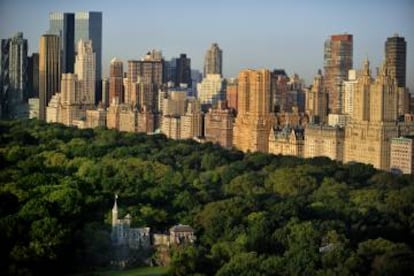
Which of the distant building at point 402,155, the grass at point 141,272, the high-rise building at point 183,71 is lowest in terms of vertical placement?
the grass at point 141,272

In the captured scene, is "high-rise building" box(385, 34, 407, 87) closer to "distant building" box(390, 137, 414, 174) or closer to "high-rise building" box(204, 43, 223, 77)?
"distant building" box(390, 137, 414, 174)

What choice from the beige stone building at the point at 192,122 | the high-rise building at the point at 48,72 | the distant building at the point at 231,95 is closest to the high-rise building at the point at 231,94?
the distant building at the point at 231,95

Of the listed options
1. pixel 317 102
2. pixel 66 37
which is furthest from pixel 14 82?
pixel 317 102

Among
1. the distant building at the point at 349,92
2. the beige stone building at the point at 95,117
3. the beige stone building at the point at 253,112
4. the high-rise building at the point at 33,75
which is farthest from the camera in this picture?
the beige stone building at the point at 95,117

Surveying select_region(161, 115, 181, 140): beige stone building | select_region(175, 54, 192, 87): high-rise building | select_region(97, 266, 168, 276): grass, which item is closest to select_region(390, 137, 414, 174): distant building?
select_region(175, 54, 192, 87): high-rise building

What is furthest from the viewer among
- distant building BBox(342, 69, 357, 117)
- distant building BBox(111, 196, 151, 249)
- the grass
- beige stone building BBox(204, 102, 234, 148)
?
beige stone building BBox(204, 102, 234, 148)

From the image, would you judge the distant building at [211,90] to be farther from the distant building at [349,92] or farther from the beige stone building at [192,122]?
the distant building at [349,92]
